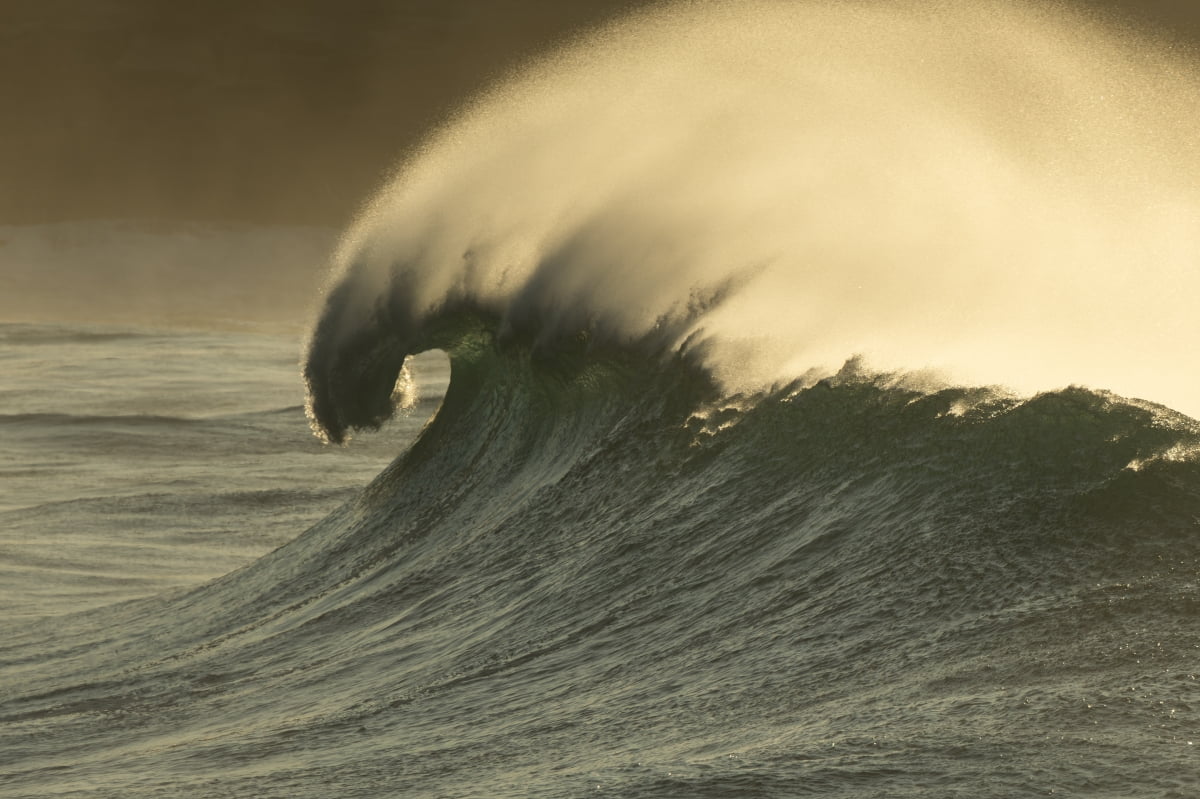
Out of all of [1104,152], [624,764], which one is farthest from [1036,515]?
[1104,152]

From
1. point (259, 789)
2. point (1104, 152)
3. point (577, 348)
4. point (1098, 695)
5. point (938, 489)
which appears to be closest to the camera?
point (1098, 695)

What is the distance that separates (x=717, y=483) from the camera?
7.09 metres

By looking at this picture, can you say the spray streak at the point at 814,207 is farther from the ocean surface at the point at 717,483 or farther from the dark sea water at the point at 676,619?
the dark sea water at the point at 676,619

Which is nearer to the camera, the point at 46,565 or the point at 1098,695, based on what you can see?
the point at 1098,695

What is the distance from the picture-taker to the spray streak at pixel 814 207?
7.98 metres

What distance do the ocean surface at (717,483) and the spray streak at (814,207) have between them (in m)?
0.03

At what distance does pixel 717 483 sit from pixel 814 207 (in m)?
2.46

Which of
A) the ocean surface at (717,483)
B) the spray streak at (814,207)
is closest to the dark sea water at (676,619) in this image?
the ocean surface at (717,483)

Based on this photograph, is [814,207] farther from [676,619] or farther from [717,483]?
[676,619]

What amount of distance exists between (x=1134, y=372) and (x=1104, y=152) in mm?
3066

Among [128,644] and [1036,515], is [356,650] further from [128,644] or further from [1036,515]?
[1036,515]

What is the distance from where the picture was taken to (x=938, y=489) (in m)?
5.82

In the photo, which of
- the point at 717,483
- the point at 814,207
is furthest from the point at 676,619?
the point at 814,207

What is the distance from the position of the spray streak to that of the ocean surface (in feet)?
0.10
